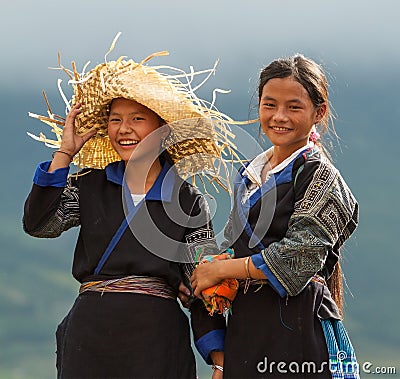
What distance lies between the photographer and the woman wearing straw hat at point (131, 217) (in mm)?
3258

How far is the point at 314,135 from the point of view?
132 inches

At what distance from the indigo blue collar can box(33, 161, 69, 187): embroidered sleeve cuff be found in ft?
0.79

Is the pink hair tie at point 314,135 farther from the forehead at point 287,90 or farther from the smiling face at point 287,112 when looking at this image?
the forehead at point 287,90

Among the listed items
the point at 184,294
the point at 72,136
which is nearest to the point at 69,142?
the point at 72,136

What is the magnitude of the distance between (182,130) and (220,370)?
1.04 meters

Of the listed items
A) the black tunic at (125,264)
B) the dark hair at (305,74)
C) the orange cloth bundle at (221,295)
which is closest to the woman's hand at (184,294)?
the black tunic at (125,264)

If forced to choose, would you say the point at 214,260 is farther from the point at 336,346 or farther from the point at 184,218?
the point at 336,346

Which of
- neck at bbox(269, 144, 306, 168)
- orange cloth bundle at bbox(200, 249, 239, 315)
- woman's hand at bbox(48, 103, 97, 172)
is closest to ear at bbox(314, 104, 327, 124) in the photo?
neck at bbox(269, 144, 306, 168)

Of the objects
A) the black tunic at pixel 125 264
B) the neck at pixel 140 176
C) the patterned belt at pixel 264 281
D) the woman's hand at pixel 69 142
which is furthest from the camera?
the neck at pixel 140 176

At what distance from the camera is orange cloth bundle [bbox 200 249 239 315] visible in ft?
10.4

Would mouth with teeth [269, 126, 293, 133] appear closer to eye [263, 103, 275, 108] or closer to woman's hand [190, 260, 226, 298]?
eye [263, 103, 275, 108]

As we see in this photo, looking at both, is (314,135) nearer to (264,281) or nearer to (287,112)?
(287,112)

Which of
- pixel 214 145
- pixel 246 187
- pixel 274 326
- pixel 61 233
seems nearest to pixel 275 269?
pixel 274 326

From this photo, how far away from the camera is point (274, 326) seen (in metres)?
3.10
